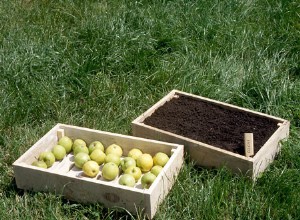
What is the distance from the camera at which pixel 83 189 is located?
3625mm

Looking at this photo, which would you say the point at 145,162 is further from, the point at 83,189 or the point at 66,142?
the point at 66,142

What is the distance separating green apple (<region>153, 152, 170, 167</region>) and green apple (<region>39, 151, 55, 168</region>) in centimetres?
72

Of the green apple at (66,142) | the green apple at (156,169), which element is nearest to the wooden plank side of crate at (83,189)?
the green apple at (156,169)

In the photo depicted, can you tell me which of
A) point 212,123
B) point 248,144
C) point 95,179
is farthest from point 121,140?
point 248,144

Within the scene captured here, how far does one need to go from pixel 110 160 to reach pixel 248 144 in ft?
3.11

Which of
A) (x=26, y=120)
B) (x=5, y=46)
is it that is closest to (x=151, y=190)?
(x=26, y=120)

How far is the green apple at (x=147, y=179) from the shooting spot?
11.9 feet

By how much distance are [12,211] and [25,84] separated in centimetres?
158

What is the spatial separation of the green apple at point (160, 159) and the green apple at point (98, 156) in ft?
1.23

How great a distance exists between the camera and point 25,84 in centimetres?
501

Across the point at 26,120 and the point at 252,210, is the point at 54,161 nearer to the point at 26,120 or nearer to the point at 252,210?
the point at 26,120

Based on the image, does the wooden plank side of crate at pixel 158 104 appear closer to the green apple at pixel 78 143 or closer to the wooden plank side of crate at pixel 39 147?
Result: the green apple at pixel 78 143

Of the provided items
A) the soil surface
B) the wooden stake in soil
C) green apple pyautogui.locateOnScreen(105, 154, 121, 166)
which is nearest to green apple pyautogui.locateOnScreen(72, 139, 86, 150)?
green apple pyautogui.locateOnScreen(105, 154, 121, 166)

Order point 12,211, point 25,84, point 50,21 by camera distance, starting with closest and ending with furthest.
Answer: point 12,211 < point 25,84 < point 50,21
